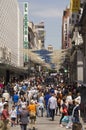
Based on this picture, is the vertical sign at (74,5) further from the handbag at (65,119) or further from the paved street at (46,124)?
the handbag at (65,119)

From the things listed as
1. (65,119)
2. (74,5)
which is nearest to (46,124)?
(65,119)

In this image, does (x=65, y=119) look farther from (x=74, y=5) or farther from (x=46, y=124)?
(x=74, y=5)

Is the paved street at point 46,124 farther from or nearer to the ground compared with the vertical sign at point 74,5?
nearer to the ground

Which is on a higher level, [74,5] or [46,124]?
[74,5]

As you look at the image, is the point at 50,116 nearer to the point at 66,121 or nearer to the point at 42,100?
the point at 42,100

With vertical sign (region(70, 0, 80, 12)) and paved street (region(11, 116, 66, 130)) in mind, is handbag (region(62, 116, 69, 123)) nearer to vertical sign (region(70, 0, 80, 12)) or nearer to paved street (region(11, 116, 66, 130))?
paved street (region(11, 116, 66, 130))

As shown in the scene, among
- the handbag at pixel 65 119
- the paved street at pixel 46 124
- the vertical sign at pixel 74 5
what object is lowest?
the paved street at pixel 46 124

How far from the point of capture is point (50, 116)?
1067 inches

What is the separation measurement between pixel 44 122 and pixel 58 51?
132ft

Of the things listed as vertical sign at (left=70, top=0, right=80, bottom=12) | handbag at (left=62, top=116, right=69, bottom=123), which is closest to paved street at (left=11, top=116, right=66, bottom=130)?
handbag at (left=62, top=116, right=69, bottom=123)

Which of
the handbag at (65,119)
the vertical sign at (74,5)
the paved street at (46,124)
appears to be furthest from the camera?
the vertical sign at (74,5)

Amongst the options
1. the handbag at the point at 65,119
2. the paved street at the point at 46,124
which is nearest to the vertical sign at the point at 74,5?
the paved street at the point at 46,124

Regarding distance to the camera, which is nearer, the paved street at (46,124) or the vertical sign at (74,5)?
the paved street at (46,124)

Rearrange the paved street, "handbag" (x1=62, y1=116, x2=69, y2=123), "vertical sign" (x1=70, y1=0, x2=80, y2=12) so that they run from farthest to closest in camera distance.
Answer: "vertical sign" (x1=70, y1=0, x2=80, y2=12) → "handbag" (x1=62, y1=116, x2=69, y2=123) → the paved street
